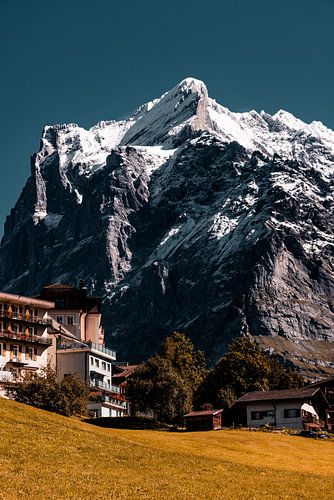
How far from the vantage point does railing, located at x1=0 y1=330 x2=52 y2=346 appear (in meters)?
119

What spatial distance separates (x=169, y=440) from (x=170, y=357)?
67.3 meters

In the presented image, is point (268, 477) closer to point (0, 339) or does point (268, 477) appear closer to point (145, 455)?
point (145, 455)

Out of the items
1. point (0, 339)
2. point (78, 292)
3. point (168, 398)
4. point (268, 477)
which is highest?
point (78, 292)

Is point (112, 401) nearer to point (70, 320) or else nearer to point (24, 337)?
point (24, 337)

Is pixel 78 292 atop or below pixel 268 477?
atop

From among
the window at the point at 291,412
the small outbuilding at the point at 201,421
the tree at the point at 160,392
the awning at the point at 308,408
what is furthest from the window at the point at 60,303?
the small outbuilding at the point at 201,421

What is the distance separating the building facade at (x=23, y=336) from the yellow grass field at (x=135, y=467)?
29.7 meters

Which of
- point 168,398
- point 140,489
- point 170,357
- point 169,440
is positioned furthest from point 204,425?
point 140,489

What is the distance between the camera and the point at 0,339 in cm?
11738

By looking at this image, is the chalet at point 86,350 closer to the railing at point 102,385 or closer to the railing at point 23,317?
the railing at point 102,385

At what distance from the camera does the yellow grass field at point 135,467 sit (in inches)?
1988

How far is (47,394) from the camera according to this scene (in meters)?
102

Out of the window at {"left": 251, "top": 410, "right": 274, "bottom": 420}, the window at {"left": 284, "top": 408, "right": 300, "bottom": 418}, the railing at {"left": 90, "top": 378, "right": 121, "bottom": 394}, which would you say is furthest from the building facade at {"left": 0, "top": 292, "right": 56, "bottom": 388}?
the window at {"left": 284, "top": 408, "right": 300, "bottom": 418}

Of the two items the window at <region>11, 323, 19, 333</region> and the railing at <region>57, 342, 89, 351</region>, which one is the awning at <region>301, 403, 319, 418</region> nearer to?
the railing at <region>57, 342, 89, 351</region>
